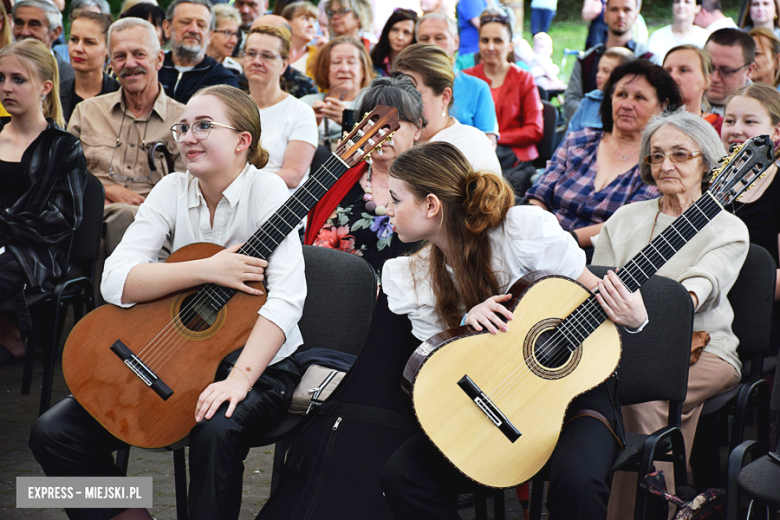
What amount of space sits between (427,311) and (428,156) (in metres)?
0.48

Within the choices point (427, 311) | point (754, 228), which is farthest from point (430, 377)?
point (754, 228)

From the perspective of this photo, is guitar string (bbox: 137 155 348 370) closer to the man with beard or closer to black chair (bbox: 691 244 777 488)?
black chair (bbox: 691 244 777 488)

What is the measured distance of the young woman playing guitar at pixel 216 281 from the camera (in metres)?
2.26

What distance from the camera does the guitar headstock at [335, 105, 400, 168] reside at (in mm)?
2586

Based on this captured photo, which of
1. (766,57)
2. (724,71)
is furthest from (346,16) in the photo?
(766,57)

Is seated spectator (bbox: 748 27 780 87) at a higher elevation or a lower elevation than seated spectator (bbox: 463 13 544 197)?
higher

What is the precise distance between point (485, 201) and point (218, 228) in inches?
37.4

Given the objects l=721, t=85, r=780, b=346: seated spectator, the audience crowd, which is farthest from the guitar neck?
l=721, t=85, r=780, b=346: seated spectator

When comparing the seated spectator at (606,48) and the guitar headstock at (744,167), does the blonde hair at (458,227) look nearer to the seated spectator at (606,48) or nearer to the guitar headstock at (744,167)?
the guitar headstock at (744,167)

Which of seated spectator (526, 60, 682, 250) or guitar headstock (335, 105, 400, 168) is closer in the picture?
guitar headstock (335, 105, 400, 168)

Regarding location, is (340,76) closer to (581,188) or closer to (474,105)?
(474,105)

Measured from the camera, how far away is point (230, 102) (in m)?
2.65

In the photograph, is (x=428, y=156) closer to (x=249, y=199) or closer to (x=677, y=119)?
(x=249, y=199)

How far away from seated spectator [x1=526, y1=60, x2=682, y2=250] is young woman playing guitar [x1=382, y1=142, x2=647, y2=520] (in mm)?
1683
